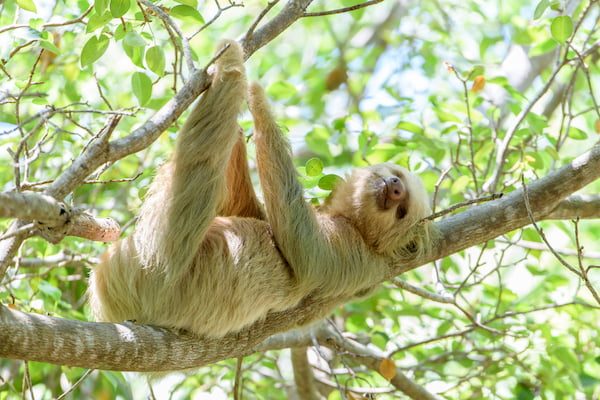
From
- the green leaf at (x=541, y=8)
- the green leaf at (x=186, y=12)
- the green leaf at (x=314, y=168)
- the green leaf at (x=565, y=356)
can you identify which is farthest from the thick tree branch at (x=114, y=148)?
the green leaf at (x=565, y=356)

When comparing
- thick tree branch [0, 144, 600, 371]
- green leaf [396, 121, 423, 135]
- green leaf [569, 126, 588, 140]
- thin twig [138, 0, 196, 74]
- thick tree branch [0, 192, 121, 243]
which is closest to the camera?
thick tree branch [0, 192, 121, 243]

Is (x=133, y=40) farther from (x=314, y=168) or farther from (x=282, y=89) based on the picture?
(x=282, y=89)

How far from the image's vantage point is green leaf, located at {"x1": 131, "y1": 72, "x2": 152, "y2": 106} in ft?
15.1

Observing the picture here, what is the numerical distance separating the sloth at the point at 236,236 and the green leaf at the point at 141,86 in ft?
1.29

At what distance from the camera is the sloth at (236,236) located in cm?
450

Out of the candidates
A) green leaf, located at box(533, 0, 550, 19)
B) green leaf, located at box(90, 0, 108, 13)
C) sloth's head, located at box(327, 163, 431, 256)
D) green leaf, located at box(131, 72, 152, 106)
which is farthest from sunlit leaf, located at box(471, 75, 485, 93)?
green leaf, located at box(90, 0, 108, 13)

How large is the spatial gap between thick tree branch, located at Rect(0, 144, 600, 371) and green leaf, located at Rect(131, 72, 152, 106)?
161cm

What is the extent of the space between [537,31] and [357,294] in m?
3.73

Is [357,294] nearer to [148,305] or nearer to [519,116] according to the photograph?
[148,305]

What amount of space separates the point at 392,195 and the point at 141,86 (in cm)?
224

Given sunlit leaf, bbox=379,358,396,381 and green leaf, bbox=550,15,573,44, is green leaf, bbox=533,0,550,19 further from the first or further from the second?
sunlit leaf, bbox=379,358,396,381

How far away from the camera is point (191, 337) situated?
448 cm

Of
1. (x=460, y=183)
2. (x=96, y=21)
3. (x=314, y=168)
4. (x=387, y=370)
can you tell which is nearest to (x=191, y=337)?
(x=314, y=168)

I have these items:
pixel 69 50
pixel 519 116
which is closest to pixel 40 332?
pixel 519 116
